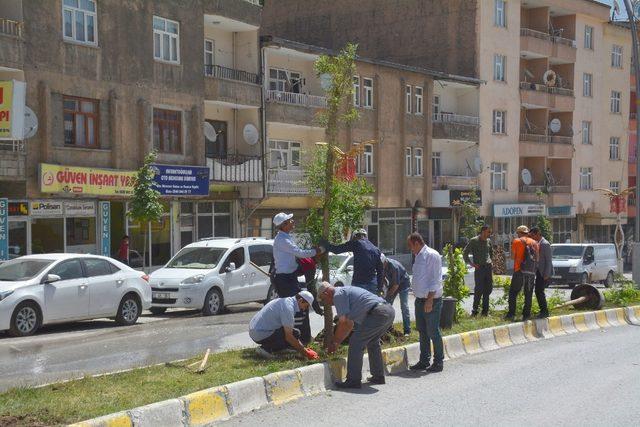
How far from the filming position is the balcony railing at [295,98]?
33.8m

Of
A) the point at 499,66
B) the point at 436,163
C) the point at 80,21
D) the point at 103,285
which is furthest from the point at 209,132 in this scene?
the point at 499,66

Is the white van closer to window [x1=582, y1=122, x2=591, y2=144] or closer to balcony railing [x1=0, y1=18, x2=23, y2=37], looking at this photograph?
balcony railing [x1=0, y1=18, x2=23, y2=37]

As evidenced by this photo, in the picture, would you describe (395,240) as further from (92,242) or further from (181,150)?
(92,242)

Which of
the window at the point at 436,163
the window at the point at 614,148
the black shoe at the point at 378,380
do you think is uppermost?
the window at the point at 614,148

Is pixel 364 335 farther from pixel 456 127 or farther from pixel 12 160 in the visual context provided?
pixel 456 127

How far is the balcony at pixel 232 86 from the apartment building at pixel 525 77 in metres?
14.2

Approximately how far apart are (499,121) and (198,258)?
3161 cm

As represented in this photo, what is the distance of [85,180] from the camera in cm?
2536

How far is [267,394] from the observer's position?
944 centimetres

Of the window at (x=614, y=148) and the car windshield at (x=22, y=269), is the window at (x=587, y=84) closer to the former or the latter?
the window at (x=614, y=148)

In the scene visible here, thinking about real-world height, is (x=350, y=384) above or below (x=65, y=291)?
below

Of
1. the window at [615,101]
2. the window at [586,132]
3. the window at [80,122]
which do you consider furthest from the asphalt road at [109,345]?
the window at [615,101]

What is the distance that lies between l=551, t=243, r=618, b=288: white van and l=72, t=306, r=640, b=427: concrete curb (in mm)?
18793

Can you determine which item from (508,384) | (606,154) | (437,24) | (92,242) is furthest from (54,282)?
(606,154)
